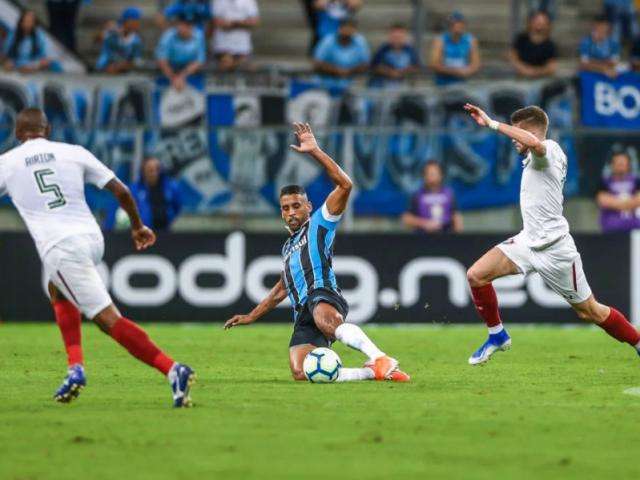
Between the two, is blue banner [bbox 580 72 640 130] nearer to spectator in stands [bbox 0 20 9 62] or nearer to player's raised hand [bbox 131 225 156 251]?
spectator in stands [bbox 0 20 9 62]

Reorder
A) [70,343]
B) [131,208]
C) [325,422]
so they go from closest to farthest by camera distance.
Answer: [325,422]
[131,208]
[70,343]

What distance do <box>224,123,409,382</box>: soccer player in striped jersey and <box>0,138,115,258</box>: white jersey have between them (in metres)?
2.20

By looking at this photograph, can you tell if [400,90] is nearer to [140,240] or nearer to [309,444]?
[140,240]

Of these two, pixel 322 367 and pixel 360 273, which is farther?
pixel 360 273

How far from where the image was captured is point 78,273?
9.40m

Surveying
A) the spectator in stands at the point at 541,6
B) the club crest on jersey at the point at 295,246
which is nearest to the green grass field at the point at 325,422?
the club crest on jersey at the point at 295,246

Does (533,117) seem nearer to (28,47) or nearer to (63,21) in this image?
(28,47)

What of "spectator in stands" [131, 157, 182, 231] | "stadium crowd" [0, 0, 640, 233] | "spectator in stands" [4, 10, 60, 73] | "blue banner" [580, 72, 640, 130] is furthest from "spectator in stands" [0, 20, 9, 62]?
"blue banner" [580, 72, 640, 130]

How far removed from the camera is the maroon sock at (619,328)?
39.5 ft

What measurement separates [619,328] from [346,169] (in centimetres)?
713

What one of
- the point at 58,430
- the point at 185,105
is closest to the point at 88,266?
the point at 58,430

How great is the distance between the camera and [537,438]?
8.14 meters

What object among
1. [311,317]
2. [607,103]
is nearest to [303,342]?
[311,317]

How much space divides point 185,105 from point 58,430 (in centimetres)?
1190
